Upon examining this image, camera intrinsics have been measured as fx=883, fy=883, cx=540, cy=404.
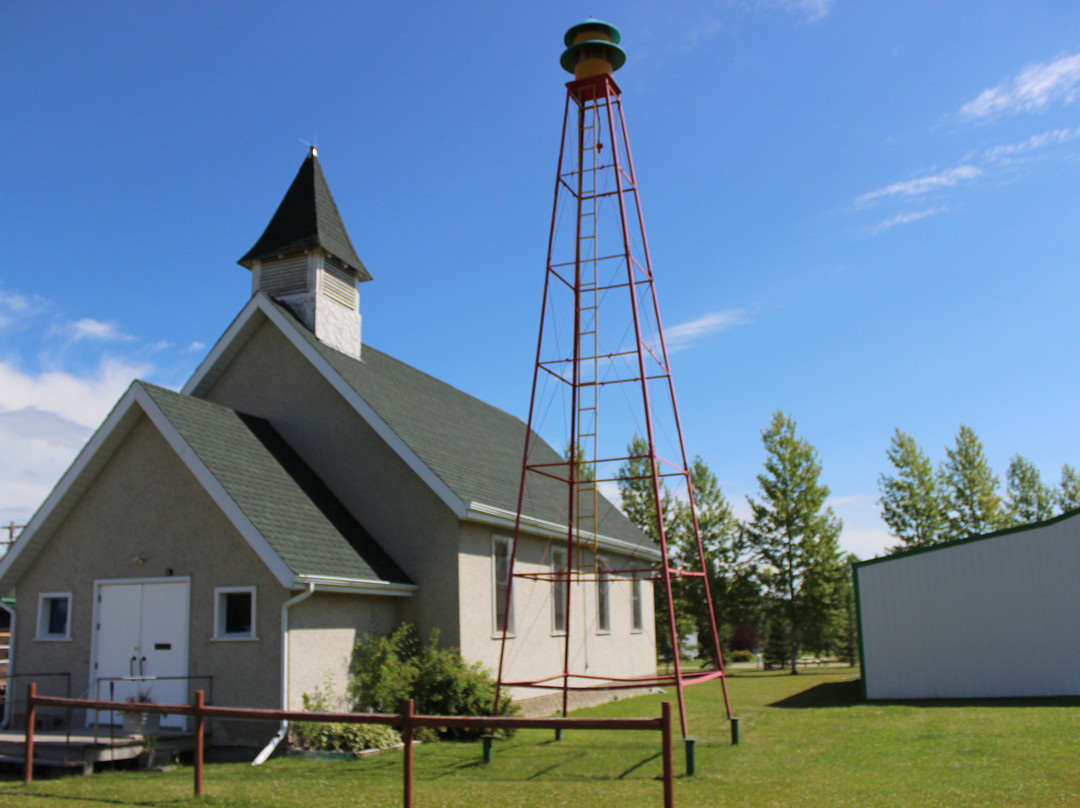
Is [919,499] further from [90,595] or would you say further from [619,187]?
[90,595]

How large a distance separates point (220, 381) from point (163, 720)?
790 cm

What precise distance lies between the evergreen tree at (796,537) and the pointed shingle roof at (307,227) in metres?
21.8

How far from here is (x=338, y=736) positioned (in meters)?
13.0

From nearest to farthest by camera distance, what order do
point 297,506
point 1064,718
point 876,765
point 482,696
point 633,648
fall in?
point 876,765 < point 1064,718 < point 482,696 < point 297,506 < point 633,648

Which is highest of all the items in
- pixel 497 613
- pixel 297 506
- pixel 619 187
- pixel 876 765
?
pixel 619 187

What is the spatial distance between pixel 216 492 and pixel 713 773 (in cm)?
862

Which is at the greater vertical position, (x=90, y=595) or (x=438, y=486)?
(x=438, y=486)

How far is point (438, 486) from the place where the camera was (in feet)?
53.7

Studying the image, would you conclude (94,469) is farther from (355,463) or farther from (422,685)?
(422,685)

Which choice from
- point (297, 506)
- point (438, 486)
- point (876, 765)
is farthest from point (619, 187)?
point (876, 765)

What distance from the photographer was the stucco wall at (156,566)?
13.6 metres

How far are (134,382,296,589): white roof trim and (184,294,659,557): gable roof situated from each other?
370cm

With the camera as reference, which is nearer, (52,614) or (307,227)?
(52,614)

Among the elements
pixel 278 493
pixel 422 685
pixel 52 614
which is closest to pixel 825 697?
pixel 422 685
